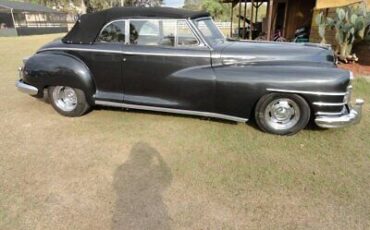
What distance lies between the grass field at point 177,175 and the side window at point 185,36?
1.23m

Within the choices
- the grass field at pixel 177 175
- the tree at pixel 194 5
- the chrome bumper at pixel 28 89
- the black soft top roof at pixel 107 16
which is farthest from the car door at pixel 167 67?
the tree at pixel 194 5

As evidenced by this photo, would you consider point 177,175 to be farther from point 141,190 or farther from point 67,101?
point 67,101

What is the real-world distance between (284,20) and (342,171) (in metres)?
12.7

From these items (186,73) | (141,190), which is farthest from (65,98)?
(141,190)

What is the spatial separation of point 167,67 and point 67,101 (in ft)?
6.45

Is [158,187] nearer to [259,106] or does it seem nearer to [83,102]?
[259,106]

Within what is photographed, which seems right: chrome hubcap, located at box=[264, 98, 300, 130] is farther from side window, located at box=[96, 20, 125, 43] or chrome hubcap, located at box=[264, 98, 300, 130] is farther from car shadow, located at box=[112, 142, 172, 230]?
side window, located at box=[96, 20, 125, 43]

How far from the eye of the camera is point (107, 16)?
4672 millimetres

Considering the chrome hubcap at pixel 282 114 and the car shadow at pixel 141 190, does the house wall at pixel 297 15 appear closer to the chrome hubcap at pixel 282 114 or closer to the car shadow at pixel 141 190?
the chrome hubcap at pixel 282 114

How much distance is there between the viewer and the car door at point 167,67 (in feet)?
14.1

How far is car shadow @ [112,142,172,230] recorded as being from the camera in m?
2.70

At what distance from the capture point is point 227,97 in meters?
4.18

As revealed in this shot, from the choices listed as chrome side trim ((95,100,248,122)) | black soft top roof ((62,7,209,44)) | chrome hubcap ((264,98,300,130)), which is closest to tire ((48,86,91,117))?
chrome side trim ((95,100,248,122))

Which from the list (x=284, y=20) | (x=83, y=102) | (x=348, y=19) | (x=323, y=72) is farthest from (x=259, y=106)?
(x=284, y=20)
